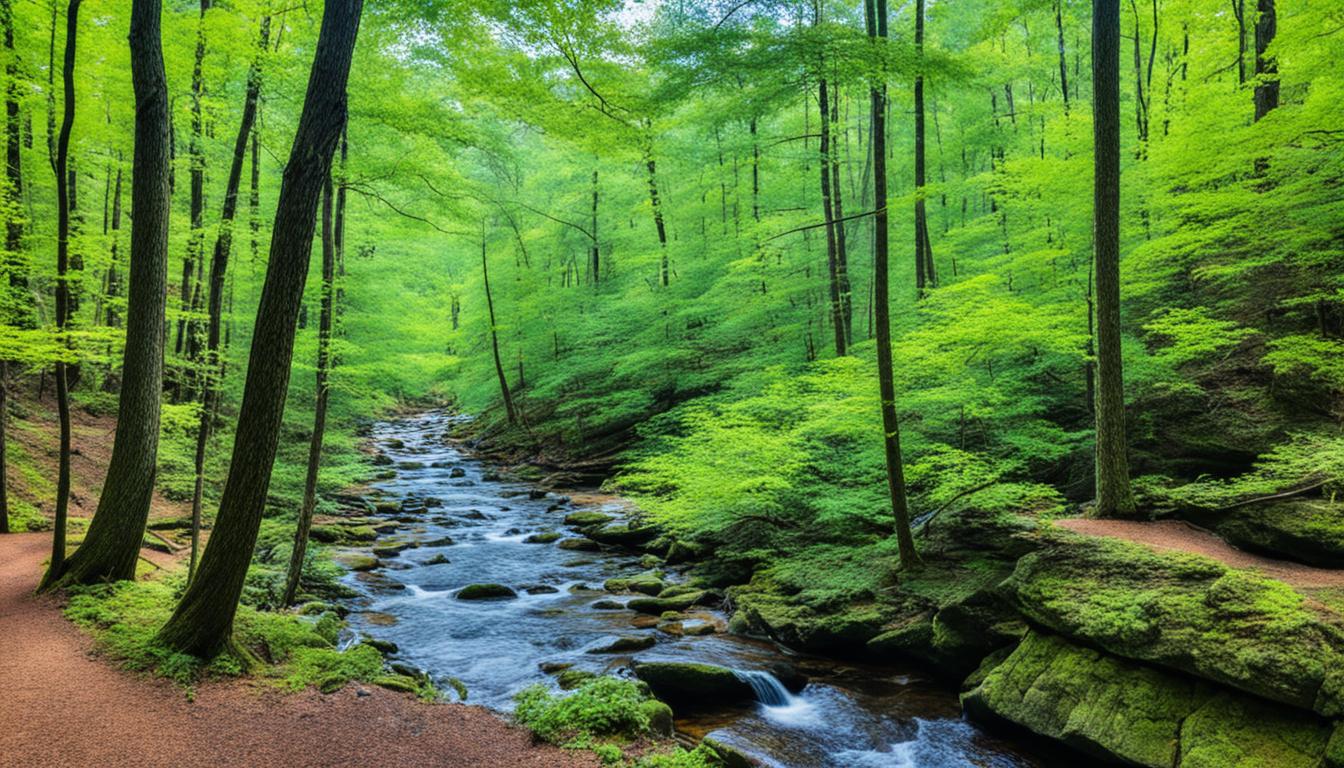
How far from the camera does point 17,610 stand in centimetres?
697

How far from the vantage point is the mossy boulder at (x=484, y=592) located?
11.8m

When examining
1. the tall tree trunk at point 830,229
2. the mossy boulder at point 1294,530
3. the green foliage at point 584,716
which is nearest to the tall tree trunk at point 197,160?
the green foliage at point 584,716

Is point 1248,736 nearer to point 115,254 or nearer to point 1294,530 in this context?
point 1294,530

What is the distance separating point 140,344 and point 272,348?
2823 mm

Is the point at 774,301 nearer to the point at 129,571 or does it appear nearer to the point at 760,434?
the point at 760,434

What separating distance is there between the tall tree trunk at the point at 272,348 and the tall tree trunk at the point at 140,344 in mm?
2361

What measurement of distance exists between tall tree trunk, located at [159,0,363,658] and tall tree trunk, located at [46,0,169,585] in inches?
93.0

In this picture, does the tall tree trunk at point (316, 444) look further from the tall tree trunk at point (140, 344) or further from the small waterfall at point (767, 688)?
the small waterfall at point (767, 688)

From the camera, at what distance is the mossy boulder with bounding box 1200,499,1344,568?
22.8ft

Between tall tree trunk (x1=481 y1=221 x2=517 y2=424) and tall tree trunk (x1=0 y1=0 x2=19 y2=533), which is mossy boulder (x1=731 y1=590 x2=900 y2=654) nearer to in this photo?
tall tree trunk (x1=0 y1=0 x2=19 y2=533)

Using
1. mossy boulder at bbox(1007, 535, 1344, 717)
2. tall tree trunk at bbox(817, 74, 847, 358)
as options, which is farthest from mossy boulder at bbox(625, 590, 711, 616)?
tall tree trunk at bbox(817, 74, 847, 358)

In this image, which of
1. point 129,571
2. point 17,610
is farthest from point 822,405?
point 17,610

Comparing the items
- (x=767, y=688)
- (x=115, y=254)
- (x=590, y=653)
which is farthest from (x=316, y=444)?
(x=115, y=254)

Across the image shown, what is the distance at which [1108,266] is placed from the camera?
8727mm
